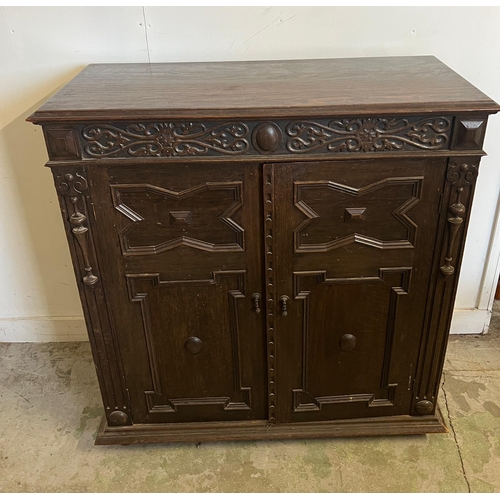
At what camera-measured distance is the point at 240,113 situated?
1232 mm

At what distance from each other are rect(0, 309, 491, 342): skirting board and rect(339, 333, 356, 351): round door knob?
31.9 inches

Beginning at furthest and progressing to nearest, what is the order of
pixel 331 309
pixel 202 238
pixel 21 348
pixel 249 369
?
pixel 21 348 < pixel 249 369 < pixel 331 309 < pixel 202 238

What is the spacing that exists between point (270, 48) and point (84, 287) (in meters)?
0.98

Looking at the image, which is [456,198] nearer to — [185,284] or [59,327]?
[185,284]

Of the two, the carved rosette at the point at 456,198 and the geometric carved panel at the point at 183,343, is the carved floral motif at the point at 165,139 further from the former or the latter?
the carved rosette at the point at 456,198

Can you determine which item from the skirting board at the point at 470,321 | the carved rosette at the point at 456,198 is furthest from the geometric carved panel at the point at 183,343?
the skirting board at the point at 470,321

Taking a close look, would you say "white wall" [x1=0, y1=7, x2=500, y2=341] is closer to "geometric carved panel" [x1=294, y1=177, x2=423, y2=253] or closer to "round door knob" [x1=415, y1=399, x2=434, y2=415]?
"geometric carved panel" [x1=294, y1=177, x2=423, y2=253]

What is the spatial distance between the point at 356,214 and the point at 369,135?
0.21m

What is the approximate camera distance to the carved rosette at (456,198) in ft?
4.33

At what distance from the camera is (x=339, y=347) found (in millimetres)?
1601

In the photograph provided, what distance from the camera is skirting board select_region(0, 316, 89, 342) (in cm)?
220

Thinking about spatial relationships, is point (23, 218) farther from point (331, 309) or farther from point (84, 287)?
point (331, 309)

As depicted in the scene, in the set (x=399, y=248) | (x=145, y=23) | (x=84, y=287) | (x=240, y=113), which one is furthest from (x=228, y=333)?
(x=145, y=23)

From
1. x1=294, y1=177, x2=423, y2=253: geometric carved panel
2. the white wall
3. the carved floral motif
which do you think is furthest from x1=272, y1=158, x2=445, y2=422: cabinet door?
the white wall
